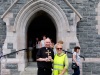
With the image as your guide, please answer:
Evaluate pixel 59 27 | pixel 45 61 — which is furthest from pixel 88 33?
pixel 45 61

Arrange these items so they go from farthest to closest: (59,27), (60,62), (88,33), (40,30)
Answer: (40,30) < (88,33) < (59,27) < (60,62)

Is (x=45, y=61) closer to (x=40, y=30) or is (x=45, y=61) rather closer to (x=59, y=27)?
(x=59, y=27)

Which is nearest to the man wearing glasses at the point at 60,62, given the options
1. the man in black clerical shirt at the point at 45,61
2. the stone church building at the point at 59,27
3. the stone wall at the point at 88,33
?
the man in black clerical shirt at the point at 45,61

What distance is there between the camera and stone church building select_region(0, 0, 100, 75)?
11534 mm

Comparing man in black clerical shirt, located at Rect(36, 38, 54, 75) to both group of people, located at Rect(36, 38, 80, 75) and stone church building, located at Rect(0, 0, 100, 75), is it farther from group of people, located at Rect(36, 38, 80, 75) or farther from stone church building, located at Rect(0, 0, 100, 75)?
stone church building, located at Rect(0, 0, 100, 75)

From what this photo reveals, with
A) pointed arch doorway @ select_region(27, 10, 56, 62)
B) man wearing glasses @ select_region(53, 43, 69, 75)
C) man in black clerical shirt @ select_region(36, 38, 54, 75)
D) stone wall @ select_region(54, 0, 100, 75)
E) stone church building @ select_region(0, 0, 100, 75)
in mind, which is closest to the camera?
man wearing glasses @ select_region(53, 43, 69, 75)

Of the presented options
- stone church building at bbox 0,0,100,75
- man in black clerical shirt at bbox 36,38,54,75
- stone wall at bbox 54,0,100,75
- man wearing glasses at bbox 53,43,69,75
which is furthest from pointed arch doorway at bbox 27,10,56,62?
man wearing glasses at bbox 53,43,69,75

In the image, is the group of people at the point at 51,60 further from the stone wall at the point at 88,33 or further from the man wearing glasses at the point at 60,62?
the stone wall at the point at 88,33

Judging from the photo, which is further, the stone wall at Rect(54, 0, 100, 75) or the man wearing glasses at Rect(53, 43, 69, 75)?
the stone wall at Rect(54, 0, 100, 75)

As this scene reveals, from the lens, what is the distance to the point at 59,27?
11.8 m

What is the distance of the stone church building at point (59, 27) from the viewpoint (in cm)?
1153

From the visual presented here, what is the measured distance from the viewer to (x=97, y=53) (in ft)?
39.6

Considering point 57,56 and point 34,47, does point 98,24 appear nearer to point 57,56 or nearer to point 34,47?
point 34,47

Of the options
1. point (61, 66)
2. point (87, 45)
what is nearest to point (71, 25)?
point (87, 45)
